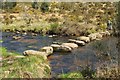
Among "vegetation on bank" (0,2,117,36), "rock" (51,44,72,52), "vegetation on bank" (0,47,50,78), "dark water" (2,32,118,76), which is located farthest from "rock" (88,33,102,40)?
"vegetation on bank" (0,47,50,78)

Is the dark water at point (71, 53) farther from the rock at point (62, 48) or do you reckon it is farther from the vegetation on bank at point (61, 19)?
the vegetation on bank at point (61, 19)

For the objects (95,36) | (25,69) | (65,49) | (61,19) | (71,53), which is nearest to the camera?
(25,69)

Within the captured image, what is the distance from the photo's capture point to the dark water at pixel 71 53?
798 cm

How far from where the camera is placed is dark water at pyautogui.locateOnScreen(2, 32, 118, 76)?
26.2ft

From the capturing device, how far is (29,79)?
725cm

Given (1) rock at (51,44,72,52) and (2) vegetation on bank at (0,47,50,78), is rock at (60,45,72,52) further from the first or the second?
(2) vegetation on bank at (0,47,50,78)

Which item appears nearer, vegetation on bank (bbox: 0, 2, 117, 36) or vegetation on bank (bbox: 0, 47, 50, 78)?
vegetation on bank (bbox: 0, 47, 50, 78)

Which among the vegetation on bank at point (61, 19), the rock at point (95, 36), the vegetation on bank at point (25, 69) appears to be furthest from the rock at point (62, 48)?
the vegetation on bank at point (25, 69)

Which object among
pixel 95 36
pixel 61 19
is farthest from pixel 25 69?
pixel 61 19

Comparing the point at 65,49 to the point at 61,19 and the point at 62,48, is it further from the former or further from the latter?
the point at 61,19

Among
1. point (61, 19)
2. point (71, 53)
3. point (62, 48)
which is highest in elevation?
point (61, 19)

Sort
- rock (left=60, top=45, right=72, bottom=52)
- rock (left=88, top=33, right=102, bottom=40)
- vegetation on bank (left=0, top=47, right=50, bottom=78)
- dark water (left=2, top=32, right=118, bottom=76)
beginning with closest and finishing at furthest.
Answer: vegetation on bank (left=0, top=47, right=50, bottom=78) < dark water (left=2, top=32, right=118, bottom=76) < rock (left=60, top=45, right=72, bottom=52) < rock (left=88, top=33, right=102, bottom=40)

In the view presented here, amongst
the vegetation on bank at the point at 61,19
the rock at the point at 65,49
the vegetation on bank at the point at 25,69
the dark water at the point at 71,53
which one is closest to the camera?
the vegetation on bank at the point at 25,69

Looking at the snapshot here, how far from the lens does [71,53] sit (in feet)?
38.3
